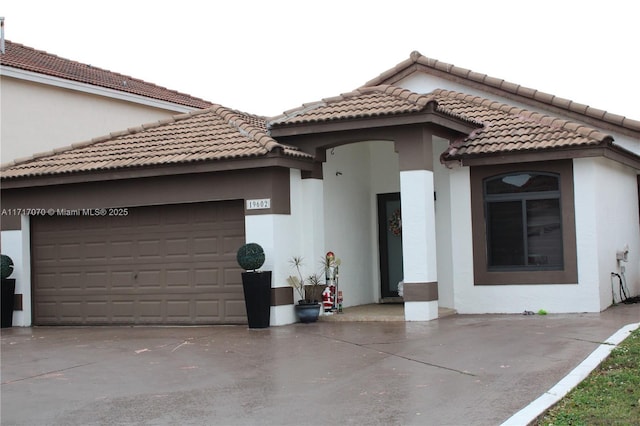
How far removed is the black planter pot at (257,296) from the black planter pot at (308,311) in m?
0.74

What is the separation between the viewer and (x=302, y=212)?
15992mm

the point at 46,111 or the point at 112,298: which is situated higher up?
the point at 46,111

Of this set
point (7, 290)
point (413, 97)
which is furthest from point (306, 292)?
point (7, 290)

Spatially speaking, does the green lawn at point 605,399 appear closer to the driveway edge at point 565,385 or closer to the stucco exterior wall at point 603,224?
the driveway edge at point 565,385

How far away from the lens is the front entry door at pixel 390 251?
18438 millimetres

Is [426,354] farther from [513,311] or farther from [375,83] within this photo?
[375,83]

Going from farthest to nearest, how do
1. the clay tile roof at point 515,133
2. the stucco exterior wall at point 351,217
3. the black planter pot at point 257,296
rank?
the stucco exterior wall at point 351,217
the clay tile roof at point 515,133
the black planter pot at point 257,296

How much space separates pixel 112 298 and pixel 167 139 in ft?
11.5

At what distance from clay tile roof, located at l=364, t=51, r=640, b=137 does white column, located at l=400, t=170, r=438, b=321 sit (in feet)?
16.5

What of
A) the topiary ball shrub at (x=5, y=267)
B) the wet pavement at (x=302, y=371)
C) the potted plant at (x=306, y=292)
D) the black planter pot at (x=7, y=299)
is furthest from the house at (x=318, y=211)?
the wet pavement at (x=302, y=371)

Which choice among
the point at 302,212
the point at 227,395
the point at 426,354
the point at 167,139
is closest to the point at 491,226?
the point at 302,212

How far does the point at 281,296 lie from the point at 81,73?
12557 mm

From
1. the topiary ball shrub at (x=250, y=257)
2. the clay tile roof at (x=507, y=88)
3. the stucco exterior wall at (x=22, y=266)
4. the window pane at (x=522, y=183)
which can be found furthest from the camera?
the clay tile roof at (x=507, y=88)

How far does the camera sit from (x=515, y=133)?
53.5 ft
